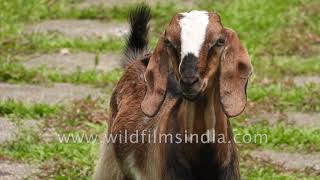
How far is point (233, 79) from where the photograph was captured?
19.8 feet

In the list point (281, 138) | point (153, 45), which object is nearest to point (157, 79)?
point (281, 138)

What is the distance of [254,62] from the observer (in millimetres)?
11875

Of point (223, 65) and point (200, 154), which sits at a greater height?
point (223, 65)

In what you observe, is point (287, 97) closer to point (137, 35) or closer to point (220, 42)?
point (137, 35)

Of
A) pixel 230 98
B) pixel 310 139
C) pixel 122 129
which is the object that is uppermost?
pixel 230 98

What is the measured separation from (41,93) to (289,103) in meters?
2.25

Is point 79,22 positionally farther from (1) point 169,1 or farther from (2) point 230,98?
(2) point 230,98

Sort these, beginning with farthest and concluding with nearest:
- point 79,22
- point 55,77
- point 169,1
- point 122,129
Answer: point 169,1 → point 79,22 → point 55,77 → point 122,129

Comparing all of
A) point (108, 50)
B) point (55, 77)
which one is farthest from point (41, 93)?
point (108, 50)

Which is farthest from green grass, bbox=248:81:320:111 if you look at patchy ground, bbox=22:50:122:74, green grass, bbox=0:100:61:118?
green grass, bbox=0:100:61:118

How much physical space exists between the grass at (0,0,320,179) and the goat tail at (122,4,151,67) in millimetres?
1030

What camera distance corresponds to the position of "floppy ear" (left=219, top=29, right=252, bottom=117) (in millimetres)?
6039

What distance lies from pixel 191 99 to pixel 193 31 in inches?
13.9

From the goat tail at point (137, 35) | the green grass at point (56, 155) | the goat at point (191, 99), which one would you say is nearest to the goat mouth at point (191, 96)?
the goat at point (191, 99)
